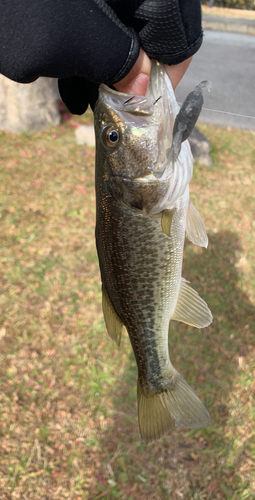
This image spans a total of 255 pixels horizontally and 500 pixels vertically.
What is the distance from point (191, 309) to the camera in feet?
6.40

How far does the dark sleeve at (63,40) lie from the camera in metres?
1.18

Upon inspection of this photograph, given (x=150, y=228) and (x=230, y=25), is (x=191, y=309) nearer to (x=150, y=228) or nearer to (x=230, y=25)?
(x=150, y=228)

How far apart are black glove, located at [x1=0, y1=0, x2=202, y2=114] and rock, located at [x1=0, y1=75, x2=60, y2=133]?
18.5 ft

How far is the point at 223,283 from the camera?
162 inches

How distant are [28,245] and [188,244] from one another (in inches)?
89.0

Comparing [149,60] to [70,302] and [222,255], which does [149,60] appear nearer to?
[70,302]

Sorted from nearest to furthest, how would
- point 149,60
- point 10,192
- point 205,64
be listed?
1. point 149,60
2. point 10,192
3. point 205,64

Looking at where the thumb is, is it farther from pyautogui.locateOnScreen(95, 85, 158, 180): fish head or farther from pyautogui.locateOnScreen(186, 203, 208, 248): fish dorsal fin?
pyautogui.locateOnScreen(186, 203, 208, 248): fish dorsal fin

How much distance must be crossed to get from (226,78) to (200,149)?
509cm

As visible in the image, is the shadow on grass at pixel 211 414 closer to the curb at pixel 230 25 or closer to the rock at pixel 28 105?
the rock at pixel 28 105

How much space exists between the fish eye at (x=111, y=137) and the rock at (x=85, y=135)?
506 cm

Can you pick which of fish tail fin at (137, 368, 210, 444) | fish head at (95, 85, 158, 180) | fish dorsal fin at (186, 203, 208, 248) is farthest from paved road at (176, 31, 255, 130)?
fish tail fin at (137, 368, 210, 444)

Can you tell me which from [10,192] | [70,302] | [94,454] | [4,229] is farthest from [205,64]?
[94,454]

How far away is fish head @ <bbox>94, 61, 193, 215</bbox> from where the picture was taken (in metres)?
1.51
